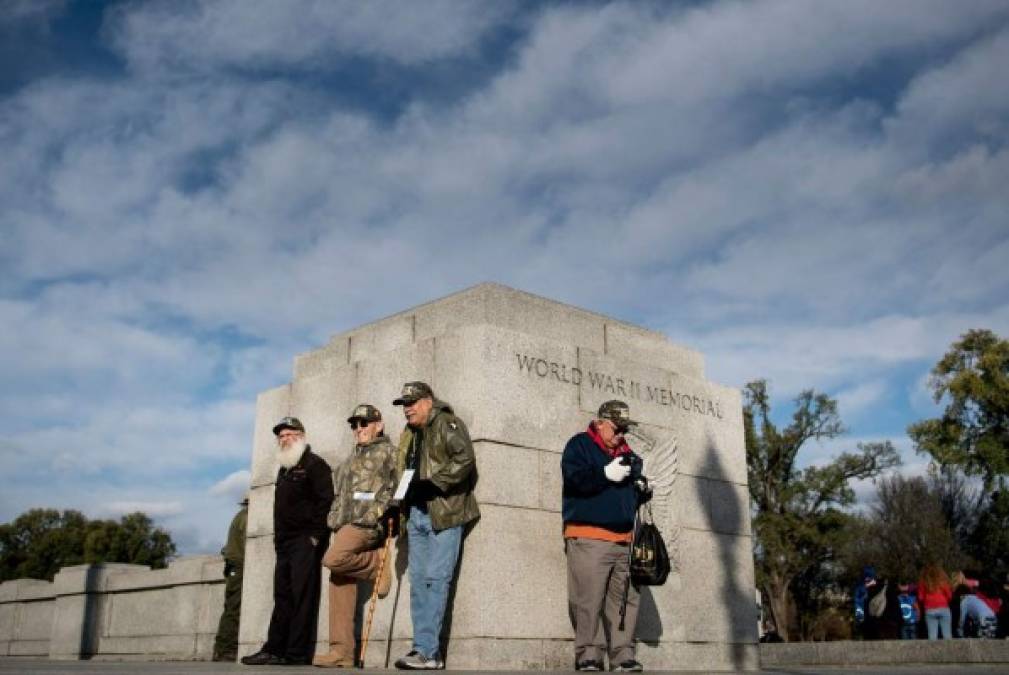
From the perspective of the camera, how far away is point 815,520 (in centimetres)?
4816

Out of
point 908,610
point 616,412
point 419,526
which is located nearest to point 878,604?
point 908,610

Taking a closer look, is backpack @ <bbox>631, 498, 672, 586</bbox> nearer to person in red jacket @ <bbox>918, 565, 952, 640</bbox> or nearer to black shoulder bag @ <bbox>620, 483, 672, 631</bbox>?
black shoulder bag @ <bbox>620, 483, 672, 631</bbox>

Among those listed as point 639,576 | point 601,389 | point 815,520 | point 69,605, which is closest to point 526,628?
point 639,576

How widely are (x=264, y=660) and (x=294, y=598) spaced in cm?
54

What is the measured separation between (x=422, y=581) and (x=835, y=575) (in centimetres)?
4600

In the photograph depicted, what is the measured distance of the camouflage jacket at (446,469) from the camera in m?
7.30

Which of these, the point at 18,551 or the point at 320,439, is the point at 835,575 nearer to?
the point at 320,439

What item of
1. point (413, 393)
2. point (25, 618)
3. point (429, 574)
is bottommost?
point (25, 618)

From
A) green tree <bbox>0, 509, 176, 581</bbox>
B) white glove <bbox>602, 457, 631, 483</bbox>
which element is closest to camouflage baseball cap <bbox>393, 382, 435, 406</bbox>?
white glove <bbox>602, 457, 631, 483</bbox>

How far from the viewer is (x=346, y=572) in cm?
773

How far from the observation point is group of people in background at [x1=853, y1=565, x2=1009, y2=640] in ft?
45.7

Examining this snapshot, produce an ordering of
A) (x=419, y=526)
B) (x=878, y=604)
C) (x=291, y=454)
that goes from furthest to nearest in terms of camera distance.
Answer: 1. (x=878, y=604)
2. (x=291, y=454)
3. (x=419, y=526)

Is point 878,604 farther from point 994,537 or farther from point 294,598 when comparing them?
point 994,537

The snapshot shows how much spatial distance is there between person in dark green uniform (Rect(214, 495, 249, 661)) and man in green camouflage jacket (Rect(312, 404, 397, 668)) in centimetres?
255
